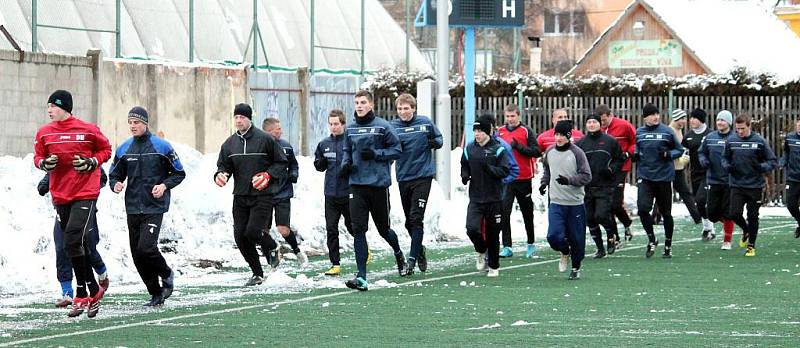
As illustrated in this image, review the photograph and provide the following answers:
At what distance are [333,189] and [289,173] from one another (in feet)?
3.07

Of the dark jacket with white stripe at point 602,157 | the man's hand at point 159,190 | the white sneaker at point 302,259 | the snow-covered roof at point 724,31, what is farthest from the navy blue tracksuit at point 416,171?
the snow-covered roof at point 724,31

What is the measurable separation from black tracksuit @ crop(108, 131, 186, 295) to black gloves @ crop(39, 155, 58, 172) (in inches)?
37.4

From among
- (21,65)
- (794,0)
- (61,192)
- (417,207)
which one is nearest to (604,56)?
(794,0)

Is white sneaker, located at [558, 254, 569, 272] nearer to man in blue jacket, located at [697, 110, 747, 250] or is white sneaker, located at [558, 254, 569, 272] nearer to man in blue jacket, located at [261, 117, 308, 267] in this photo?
man in blue jacket, located at [261, 117, 308, 267]

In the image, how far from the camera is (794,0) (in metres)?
56.6

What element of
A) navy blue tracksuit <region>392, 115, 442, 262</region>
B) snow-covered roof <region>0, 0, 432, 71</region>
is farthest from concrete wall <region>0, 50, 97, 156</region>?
navy blue tracksuit <region>392, 115, 442, 262</region>

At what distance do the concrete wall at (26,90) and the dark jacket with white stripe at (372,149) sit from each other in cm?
789

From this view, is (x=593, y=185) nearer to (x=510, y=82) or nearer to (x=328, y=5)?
(x=510, y=82)

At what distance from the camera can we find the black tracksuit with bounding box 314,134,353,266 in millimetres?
Result: 17922

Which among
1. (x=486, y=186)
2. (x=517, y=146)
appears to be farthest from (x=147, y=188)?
(x=517, y=146)

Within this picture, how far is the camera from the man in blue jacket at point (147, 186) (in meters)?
14.4

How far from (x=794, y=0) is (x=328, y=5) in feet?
71.5

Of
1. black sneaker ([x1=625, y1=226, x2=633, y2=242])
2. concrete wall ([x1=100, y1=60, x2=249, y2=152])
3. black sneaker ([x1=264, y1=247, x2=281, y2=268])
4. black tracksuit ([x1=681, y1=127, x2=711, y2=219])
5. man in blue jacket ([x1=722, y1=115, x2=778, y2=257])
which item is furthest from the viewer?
concrete wall ([x1=100, y1=60, x2=249, y2=152])

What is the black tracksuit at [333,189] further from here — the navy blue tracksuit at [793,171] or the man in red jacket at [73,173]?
the navy blue tracksuit at [793,171]
